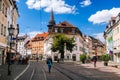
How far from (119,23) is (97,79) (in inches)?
1757

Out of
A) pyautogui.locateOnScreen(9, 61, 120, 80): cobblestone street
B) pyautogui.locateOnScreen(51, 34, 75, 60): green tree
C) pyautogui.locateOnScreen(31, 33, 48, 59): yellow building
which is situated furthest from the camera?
pyautogui.locateOnScreen(31, 33, 48, 59): yellow building

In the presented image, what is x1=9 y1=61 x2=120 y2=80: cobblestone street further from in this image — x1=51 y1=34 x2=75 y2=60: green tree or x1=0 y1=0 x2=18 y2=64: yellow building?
x1=51 y1=34 x2=75 y2=60: green tree

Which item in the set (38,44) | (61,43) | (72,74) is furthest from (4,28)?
(38,44)

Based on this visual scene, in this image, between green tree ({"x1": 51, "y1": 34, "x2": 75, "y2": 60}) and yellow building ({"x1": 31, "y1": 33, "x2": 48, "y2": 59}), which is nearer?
green tree ({"x1": 51, "y1": 34, "x2": 75, "y2": 60})

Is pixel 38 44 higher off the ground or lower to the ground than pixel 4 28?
higher

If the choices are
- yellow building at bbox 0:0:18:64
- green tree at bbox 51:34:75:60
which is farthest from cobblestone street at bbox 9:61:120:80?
green tree at bbox 51:34:75:60

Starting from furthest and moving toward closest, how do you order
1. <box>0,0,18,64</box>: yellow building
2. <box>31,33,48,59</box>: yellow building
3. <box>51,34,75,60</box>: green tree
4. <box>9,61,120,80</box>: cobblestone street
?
<box>31,33,48,59</box>: yellow building < <box>51,34,75,60</box>: green tree < <box>0,0,18,64</box>: yellow building < <box>9,61,120,80</box>: cobblestone street

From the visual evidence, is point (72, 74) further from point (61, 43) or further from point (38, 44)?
point (38, 44)

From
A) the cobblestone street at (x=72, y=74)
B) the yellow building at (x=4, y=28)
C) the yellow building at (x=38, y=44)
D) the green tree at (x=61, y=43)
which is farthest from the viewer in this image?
the yellow building at (x=38, y=44)

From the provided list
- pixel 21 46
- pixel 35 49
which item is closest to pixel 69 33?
pixel 35 49

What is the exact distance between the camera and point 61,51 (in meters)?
89.6

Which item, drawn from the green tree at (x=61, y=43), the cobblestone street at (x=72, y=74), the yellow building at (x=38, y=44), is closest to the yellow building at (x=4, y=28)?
the cobblestone street at (x=72, y=74)

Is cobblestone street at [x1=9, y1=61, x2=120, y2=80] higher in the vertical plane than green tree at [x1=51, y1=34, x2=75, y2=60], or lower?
lower

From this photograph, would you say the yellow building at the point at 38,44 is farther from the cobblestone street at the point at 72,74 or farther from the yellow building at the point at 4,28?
the cobblestone street at the point at 72,74
